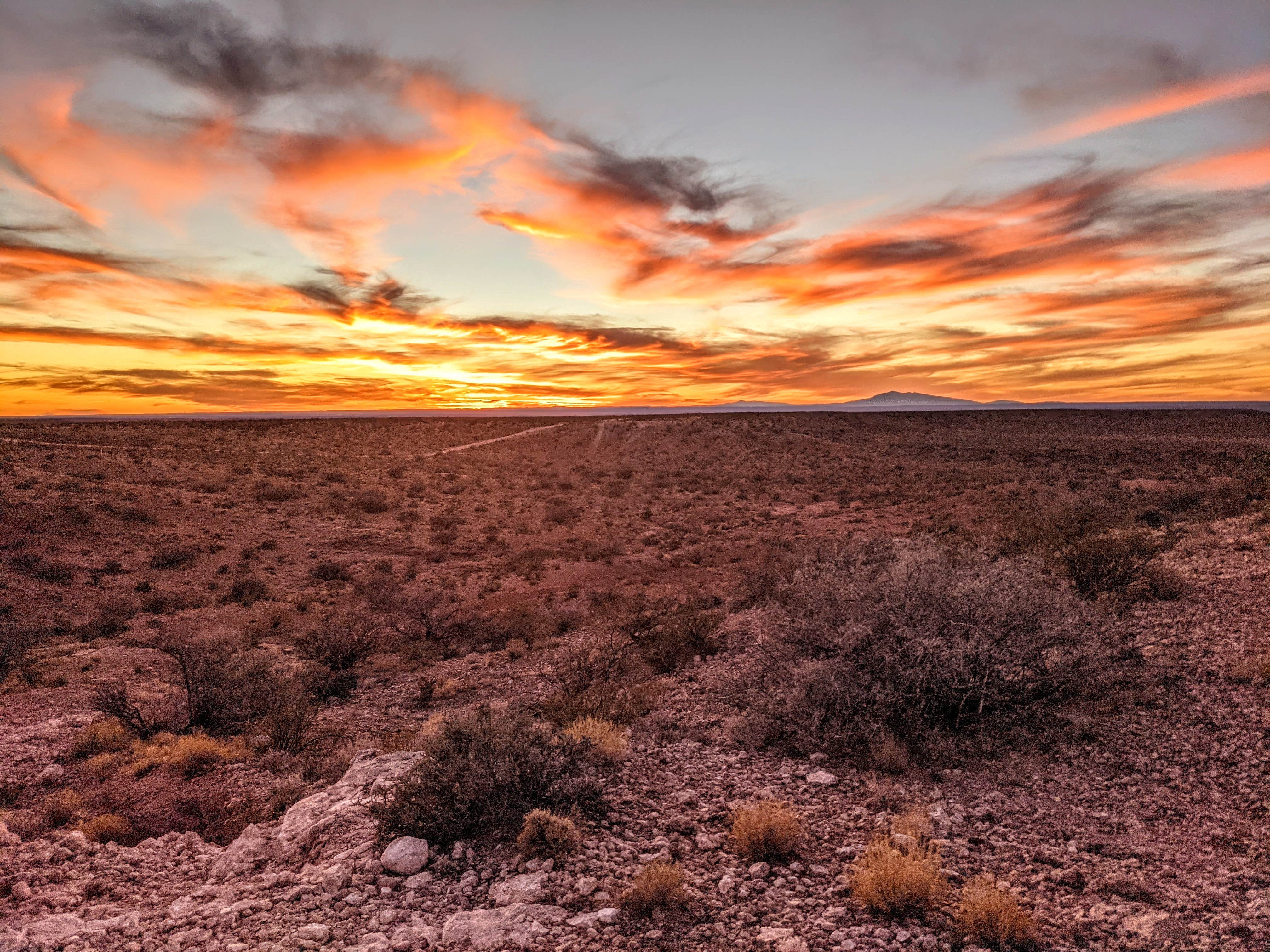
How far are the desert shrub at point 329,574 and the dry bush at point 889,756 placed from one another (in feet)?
63.3

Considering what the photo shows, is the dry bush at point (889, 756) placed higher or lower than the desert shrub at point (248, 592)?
higher

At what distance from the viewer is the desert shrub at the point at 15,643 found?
11.9m

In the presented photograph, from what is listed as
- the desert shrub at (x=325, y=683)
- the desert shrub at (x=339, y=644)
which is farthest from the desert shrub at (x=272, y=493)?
the desert shrub at (x=325, y=683)

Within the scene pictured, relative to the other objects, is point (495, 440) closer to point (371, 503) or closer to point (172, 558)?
point (371, 503)

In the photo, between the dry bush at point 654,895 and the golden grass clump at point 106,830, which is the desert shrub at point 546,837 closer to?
the dry bush at point 654,895

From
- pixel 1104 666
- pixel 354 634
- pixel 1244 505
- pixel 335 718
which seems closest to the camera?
pixel 1104 666

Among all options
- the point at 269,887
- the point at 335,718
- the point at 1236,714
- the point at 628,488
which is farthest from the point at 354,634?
the point at 628,488

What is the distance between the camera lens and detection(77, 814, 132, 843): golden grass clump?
259 inches

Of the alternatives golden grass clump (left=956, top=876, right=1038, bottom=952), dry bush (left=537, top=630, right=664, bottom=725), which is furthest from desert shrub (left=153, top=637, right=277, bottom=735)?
golden grass clump (left=956, top=876, right=1038, bottom=952)

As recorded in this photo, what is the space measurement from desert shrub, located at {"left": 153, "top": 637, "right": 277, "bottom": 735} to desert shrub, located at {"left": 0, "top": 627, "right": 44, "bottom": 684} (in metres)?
3.08

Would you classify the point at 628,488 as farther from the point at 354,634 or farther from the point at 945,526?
the point at 354,634

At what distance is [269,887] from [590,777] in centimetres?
279

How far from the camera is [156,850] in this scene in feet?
20.7

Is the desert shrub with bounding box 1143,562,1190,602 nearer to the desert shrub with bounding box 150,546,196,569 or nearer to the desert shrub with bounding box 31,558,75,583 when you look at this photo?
the desert shrub with bounding box 150,546,196,569
